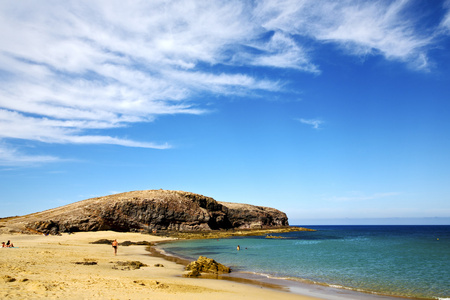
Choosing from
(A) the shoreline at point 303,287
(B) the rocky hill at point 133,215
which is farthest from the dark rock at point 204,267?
(B) the rocky hill at point 133,215

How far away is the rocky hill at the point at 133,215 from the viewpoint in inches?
2589

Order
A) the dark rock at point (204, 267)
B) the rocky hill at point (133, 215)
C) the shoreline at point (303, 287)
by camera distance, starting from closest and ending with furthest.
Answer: the shoreline at point (303, 287) → the dark rock at point (204, 267) → the rocky hill at point (133, 215)

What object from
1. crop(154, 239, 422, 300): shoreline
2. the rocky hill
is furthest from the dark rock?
the rocky hill

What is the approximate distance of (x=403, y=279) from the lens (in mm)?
19438

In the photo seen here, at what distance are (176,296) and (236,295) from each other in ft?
9.48

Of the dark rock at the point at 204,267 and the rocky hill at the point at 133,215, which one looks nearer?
the dark rock at the point at 204,267

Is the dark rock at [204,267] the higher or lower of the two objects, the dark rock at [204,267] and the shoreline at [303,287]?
the higher

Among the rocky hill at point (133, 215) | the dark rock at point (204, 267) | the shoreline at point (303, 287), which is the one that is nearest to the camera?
the shoreline at point (303, 287)

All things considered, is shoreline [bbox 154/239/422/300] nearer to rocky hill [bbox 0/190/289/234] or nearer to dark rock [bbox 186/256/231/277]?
dark rock [bbox 186/256/231/277]

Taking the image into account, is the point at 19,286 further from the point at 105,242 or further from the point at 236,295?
the point at 105,242

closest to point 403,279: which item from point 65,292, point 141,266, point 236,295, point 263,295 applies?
point 263,295

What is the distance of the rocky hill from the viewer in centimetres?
6575

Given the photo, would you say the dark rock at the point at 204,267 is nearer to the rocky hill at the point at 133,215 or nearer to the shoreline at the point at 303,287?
the shoreline at the point at 303,287

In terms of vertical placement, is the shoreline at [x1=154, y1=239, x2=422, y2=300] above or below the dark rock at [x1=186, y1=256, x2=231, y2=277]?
below
